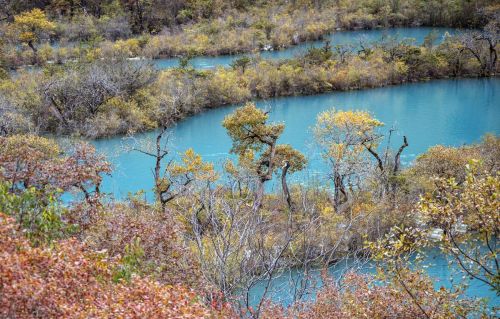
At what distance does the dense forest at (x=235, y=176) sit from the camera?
953 centimetres

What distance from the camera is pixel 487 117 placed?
135 ft

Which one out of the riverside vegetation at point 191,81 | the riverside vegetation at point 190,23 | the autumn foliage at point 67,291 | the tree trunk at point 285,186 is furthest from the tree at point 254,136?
the riverside vegetation at point 190,23

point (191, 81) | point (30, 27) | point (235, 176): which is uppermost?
point (30, 27)

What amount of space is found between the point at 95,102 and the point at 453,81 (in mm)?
29905

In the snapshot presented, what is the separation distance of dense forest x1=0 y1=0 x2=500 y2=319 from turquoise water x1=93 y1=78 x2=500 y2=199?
95 cm

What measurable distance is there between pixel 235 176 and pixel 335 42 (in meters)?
43.7

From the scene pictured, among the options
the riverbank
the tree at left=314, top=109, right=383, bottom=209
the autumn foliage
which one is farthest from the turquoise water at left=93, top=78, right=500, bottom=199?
the autumn foliage

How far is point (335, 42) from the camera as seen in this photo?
6544 cm

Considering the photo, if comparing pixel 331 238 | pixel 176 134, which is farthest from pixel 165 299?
pixel 176 134

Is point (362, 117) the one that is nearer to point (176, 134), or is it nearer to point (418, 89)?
point (176, 134)

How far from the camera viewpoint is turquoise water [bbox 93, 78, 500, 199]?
1316 inches

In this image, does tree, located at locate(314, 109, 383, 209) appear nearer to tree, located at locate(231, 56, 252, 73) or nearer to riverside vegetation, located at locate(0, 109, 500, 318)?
riverside vegetation, located at locate(0, 109, 500, 318)

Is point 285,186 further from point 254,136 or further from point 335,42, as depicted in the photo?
point 335,42

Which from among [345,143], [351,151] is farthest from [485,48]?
[345,143]
